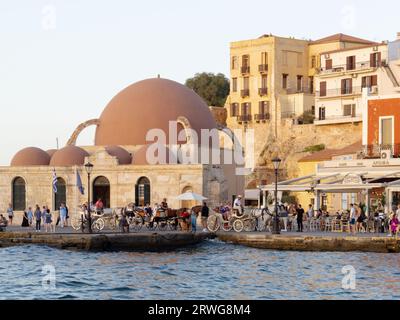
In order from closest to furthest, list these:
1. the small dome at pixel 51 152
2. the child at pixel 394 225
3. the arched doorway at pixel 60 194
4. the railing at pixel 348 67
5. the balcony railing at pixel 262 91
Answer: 1. the child at pixel 394 225
2. the arched doorway at pixel 60 194
3. the small dome at pixel 51 152
4. the railing at pixel 348 67
5. the balcony railing at pixel 262 91

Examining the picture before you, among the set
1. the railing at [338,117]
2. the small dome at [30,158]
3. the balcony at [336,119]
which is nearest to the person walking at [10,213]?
the small dome at [30,158]

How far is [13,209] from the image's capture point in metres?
44.6

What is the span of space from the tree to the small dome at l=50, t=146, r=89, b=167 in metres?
34.2

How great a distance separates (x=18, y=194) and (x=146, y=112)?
6.98 m

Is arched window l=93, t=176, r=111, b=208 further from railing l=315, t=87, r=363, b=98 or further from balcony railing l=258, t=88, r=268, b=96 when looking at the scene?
balcony railing l=258, t=88, r=268, b=96

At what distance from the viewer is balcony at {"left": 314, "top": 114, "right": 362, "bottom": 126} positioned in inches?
2378

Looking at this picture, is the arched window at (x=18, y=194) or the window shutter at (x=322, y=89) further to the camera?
the window shutter at (x=322, y=89)

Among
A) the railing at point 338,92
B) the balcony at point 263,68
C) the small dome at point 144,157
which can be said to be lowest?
the small dome at point 144,157

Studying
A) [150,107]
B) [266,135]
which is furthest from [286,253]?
[266,135]

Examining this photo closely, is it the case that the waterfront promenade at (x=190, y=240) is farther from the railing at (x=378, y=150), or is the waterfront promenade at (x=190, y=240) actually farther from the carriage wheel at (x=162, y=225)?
the railing at (x=378, y=150)

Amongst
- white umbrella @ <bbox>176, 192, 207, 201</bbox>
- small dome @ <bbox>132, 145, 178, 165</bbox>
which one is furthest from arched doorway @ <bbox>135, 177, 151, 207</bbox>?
white umbrella @ <bbox>176, 192, 207, 201</bbox>

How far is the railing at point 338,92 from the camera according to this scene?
61119mm

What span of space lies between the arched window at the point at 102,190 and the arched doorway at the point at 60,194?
1440 millimetres

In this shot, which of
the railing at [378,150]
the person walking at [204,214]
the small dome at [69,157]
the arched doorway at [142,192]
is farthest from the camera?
the small dome at [69,157]
